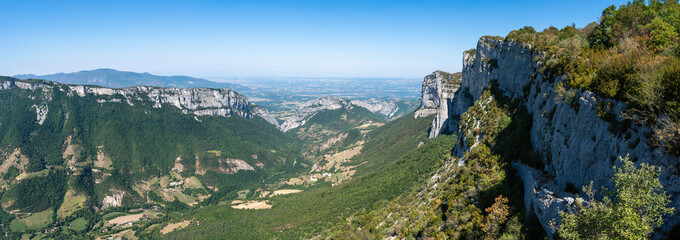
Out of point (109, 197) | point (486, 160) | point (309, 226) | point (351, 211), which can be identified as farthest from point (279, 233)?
point (109, 197)

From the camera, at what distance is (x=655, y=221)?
1125 centimetres

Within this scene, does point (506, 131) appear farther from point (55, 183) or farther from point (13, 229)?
point (55, 183)

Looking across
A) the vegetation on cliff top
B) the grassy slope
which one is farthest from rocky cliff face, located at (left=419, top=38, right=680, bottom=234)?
the grassy slope

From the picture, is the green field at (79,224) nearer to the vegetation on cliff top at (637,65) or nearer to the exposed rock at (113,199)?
the exposed rock at (113,199)

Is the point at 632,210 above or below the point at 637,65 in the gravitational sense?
below

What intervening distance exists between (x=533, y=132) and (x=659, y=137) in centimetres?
1643

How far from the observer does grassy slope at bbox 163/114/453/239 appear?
76.6 meters

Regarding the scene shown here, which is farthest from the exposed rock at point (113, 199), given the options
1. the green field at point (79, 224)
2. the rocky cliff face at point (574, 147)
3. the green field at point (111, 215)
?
the rocky cliff face at point (574, 147)

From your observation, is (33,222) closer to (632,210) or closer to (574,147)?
(574,147)

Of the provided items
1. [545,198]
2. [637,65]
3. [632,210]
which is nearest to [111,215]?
[545,198]

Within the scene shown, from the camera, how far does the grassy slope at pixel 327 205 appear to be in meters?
76.6

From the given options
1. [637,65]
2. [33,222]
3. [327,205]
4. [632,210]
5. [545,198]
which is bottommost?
[33,222]

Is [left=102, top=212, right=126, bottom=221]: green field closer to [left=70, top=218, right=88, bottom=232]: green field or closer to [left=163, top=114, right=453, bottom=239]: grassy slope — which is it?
[left=70, top=218, right=88, bottom=232]: green field

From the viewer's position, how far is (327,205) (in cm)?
9475
